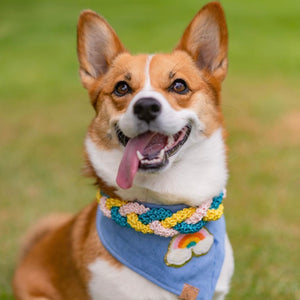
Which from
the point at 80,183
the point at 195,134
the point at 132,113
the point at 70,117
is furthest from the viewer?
the point at 70,117

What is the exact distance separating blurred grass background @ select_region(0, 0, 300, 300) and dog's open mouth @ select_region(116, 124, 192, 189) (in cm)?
51

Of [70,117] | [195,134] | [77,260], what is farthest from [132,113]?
[70,117]

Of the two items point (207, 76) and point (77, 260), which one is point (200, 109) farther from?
point (77, 260)

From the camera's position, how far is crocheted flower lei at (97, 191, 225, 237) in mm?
2721

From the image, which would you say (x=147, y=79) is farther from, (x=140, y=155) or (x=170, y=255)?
(x=170, y=255)

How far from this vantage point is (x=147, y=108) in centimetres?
254

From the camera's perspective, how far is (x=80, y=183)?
18.8 ft

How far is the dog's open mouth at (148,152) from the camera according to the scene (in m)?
2.60

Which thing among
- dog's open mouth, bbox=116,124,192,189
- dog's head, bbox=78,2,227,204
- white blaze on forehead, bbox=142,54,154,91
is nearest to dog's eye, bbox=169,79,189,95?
dog's head, bbox=78,2,227,204

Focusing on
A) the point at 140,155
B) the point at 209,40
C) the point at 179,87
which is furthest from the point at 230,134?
the point at 140,155

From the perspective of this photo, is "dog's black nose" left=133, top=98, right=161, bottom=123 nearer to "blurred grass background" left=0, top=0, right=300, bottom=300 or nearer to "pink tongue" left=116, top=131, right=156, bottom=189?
"pink tongue" left=116, top=131, right=156, bottom=189

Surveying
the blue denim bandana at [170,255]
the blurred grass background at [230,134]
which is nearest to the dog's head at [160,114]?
the blue denim bandana at [170,255]

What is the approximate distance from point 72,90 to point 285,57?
514 cm

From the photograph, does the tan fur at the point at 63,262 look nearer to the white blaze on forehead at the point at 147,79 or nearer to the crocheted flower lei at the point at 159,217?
the crocheted flower lei at the point at 159,217
